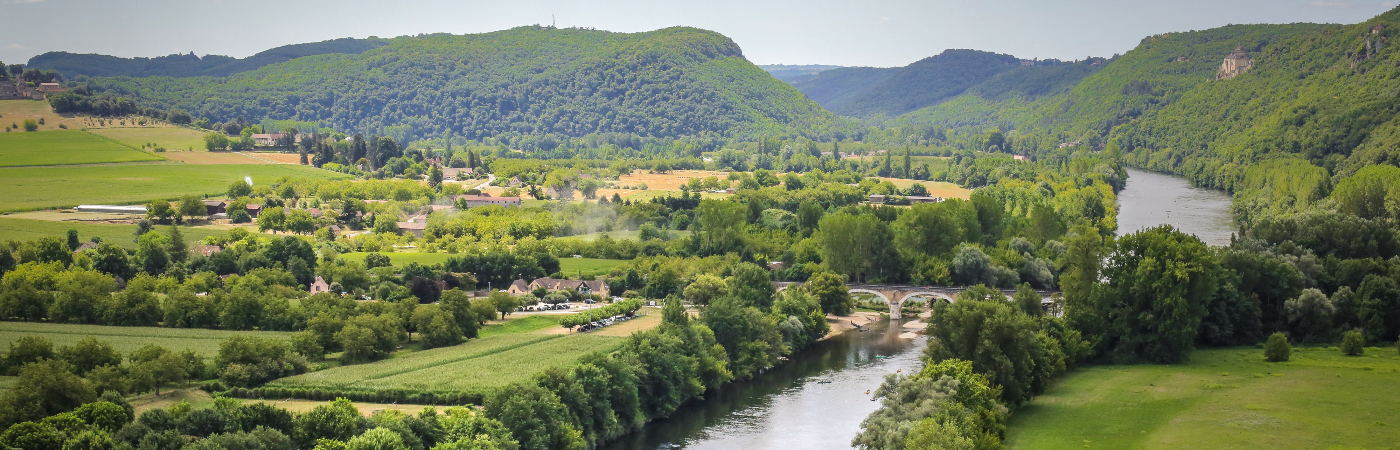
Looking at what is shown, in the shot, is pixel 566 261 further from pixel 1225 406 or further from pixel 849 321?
pixel 1225 406

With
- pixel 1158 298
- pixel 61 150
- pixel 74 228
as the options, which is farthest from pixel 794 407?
pixel 61 150

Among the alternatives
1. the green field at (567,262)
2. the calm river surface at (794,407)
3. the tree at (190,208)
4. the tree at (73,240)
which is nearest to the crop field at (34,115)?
the tree at (190,208)

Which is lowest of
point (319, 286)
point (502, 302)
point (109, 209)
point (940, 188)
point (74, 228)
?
point (940, 188)

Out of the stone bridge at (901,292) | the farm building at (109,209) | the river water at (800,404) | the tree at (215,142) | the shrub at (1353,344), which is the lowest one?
the river water at (800,404)

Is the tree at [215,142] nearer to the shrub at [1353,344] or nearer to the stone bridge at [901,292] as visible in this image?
the stone bridge at [901,292]

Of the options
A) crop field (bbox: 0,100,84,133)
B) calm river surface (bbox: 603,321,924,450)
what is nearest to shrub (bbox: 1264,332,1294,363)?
calm river surface (bbox: 603,321,924,450)

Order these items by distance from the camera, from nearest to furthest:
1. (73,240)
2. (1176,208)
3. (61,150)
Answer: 1. (73,240)
2. (61,150)
3. (1176,208)

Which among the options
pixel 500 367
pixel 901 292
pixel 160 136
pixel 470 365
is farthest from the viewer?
pixel 160 136

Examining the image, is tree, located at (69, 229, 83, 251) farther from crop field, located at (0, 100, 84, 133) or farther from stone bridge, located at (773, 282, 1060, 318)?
stone bridge, located at (773, 282, 1060, 318)
